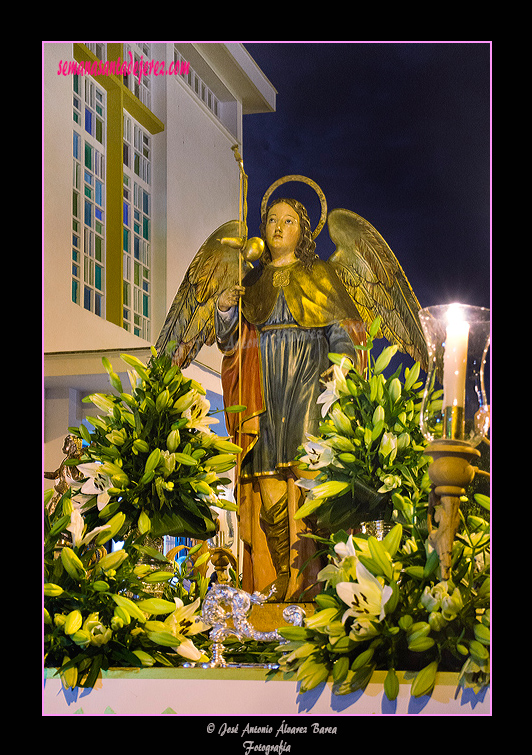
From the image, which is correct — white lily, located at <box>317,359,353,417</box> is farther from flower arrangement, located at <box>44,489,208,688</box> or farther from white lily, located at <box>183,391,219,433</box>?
flower arrangement, located at <box>44,489,208,688</box>

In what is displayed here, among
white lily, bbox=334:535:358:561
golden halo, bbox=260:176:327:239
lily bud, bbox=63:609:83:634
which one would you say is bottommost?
lily bud, bbox=63:609:83:634

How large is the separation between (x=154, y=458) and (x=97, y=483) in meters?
0.20

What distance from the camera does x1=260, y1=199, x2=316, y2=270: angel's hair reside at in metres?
2.86

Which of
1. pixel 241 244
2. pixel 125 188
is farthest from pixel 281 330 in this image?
pixel 125 188

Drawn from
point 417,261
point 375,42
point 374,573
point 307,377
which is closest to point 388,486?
point 374,573

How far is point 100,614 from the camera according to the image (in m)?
2.43

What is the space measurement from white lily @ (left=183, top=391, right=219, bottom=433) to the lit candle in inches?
32.7

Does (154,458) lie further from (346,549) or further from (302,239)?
(302,239)

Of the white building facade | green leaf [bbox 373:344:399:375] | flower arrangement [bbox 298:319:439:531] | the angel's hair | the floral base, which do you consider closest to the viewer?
the floral base

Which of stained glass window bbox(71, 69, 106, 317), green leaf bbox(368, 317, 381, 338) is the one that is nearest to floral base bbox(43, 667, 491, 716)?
green leaf bbox(368, 317, 381, 338)

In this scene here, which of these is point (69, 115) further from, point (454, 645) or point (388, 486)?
point (454, 645)

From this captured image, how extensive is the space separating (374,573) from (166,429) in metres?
0.77

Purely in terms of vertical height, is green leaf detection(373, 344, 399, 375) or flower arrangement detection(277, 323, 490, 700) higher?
green leaf detection(373, 344, 399, 375)
